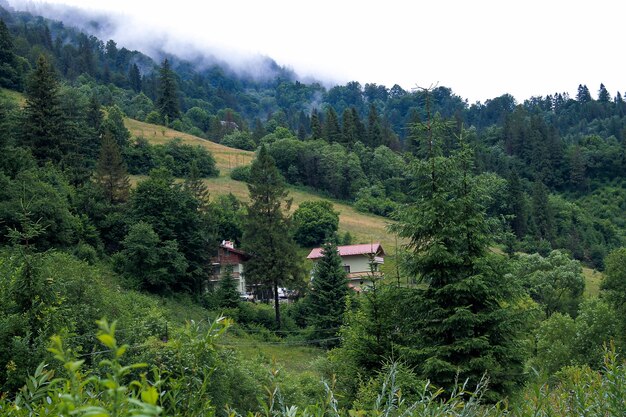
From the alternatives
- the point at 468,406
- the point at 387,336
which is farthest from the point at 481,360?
the point at 468,406

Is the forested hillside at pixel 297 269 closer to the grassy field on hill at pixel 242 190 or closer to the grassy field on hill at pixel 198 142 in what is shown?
the grassy field on hill at pixel 242 190

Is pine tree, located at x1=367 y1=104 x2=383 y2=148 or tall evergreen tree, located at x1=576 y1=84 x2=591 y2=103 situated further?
tall evergreen tree, located at x1=576 y1=84 x2=591 y2=103

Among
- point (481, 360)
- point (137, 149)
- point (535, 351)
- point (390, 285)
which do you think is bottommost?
point (535, 351)

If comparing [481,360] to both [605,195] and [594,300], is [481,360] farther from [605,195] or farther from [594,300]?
[605,195]

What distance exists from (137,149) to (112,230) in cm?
2902

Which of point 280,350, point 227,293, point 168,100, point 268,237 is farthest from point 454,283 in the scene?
point 168,100

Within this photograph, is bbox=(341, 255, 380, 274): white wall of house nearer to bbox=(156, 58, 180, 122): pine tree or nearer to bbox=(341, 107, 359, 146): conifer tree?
bbox=(341, 107, 359, 146): conifer tree

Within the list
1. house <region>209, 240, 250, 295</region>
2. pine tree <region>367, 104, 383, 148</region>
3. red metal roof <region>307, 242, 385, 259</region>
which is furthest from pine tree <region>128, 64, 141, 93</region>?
red metal roof <region>307, 242, 385, 259</region>

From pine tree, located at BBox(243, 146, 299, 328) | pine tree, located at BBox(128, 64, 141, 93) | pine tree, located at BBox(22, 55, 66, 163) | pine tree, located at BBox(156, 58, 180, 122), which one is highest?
pine tree, located at BBox(128, 64, 141, 93)

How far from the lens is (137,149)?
68750 millimetres

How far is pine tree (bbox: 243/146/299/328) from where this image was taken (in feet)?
143

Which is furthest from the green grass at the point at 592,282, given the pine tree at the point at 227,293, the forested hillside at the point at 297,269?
the pine tree at the point at 227,293

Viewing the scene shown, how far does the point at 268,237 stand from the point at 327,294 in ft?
25.4

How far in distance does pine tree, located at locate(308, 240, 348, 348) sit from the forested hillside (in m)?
0.14
